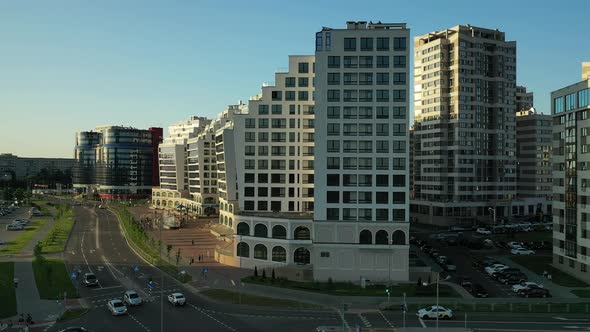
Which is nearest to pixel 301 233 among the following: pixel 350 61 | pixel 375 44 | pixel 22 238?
pixel 350 61

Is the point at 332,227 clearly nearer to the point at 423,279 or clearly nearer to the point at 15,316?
the point at 423,279

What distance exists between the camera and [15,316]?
6038 cm

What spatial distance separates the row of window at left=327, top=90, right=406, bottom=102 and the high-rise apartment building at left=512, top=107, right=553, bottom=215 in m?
110

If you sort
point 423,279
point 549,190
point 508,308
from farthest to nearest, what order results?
point 549,190 → point 423,279 → point 508,308

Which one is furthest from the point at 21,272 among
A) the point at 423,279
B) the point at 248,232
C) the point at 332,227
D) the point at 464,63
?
the point at 464,63

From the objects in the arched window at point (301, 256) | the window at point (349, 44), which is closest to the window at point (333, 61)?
the window at point (349, 44)

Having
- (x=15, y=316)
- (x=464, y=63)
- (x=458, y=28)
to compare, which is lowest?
(x=15, y=316)

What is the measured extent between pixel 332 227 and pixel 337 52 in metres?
25.4

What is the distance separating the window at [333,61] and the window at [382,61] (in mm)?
5836

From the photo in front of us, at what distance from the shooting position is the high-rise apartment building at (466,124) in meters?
152

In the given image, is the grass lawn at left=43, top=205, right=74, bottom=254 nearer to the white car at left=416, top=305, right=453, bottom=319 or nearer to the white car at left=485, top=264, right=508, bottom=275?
the white car at left=416, top=305, right=453, bottom=319

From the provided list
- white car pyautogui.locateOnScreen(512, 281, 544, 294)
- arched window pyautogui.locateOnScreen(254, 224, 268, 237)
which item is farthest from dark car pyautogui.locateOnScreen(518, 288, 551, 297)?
arched window pyautogui.locateOnScreen(254, 224, 268, 237)

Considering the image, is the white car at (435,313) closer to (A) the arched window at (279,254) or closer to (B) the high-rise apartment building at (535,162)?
(A) the arched window at (279,254)

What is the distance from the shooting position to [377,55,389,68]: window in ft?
262
